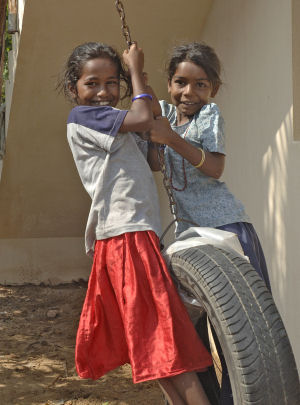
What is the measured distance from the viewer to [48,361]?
201 inches

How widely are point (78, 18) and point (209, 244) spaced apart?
337 centimetres

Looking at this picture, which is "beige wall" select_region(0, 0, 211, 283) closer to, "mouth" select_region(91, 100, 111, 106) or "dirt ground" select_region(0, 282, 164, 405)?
"dirt ground" select_region(0, 282, 164, 405)

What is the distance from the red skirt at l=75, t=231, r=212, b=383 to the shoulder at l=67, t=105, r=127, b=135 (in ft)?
1.47

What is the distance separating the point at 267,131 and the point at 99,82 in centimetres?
190

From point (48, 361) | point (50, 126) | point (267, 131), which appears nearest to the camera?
point (267, 131)

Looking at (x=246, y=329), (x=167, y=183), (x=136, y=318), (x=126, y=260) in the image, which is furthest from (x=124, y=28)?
(x=246, y=329)

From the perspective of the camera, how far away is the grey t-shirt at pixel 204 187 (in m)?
2.62

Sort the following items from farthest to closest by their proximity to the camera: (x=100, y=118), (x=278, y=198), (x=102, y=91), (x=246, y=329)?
(x=278, y=198) < (x=102, y=91) < (x=100, y=118) < (x=246, y=329)

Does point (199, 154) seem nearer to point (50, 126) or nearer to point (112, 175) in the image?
point (112, 175)

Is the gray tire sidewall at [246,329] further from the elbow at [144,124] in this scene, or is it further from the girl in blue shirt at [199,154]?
the elbow at [144,124]

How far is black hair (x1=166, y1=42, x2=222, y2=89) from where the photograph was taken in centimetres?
277

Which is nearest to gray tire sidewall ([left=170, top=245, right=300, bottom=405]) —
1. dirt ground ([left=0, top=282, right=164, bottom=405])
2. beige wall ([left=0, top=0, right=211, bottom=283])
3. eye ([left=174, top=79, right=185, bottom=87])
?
eye ([left=174, top=79, right=185, bottom=87])

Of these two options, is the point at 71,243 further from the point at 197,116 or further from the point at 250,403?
the point at 250,403

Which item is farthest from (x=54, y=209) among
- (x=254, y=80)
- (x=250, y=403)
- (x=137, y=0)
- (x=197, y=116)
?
(x=250, y=403)
